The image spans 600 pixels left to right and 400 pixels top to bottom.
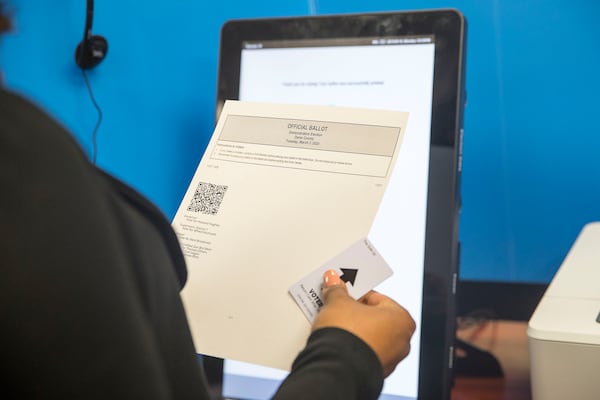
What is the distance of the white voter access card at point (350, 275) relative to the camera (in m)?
0.57

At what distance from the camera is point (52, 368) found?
29 centimetres

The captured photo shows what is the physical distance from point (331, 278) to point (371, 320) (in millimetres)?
66

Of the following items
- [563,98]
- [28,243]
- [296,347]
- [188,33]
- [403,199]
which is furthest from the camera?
[188,33]

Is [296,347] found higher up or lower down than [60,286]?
lower down

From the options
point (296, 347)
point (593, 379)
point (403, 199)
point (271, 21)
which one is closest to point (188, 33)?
point (271, 21)

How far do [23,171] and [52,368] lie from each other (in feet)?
0.30

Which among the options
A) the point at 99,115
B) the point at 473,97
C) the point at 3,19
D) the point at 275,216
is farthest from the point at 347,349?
the point at 99,115

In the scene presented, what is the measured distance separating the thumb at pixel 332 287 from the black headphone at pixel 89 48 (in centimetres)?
66

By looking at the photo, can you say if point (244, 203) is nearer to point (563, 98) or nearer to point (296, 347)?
point (296, 347)

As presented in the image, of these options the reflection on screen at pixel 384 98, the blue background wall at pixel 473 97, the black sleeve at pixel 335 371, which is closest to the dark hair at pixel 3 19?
the black sleeve at pixel 335 371

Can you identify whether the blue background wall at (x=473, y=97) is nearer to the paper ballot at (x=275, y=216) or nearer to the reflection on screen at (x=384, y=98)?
the reflection on screen at (x=384, y=98)

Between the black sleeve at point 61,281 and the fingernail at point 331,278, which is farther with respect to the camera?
the fingernail at point 331,278

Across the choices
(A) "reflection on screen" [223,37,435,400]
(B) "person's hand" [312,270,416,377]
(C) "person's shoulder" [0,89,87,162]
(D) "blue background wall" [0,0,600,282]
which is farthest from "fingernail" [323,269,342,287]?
(D) "blue background wall" [0,0,600,282]

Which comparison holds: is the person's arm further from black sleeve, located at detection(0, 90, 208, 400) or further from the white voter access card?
black sleeve, located at detection(0, 90, 208, 400)
